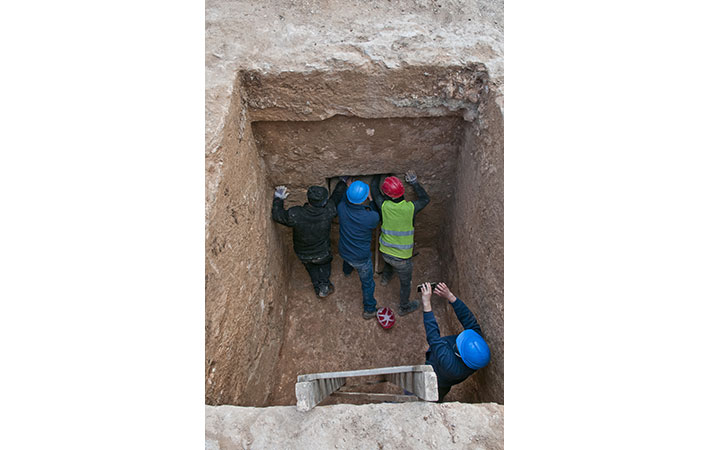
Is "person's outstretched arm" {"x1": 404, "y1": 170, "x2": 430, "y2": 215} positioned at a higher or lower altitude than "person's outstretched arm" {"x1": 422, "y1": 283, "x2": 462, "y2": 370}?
higher

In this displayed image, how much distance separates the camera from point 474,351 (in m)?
2.79

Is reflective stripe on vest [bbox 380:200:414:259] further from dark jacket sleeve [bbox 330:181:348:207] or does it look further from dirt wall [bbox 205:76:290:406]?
dirt wall [bbox 205:76:290:406]

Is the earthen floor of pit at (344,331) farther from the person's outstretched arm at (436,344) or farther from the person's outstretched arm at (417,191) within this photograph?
the person's outstretched arm at (417,191)

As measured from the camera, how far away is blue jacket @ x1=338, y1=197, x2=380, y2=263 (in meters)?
3.84

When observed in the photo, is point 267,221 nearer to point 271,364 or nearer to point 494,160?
point 271,364

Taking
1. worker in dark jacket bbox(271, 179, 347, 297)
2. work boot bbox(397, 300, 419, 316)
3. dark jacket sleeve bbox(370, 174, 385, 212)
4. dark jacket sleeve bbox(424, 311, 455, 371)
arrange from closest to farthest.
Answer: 1. dark jacket sleeve bbox(424, 311, 455, 371)
2. worker in dark jacket bbox(271, 179, 347, 297)
3. dark jacket sleeve bbox(370, 174, 385, 212)
4. work boot bbox(397, 300, 419, 316)

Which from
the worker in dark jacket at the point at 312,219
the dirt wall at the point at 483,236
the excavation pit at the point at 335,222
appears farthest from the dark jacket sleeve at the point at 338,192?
the dirt wall at the point at 483,236

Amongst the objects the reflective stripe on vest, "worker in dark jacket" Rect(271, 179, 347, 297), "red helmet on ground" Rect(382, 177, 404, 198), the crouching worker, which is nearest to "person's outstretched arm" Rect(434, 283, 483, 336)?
the crouching worker

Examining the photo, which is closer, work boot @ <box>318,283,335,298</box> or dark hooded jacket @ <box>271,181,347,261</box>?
dark hooded jacket @ <box>271,181,347,261</box>

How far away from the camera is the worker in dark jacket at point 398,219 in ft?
12.4

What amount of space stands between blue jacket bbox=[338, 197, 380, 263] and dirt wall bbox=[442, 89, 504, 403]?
2.99 ft

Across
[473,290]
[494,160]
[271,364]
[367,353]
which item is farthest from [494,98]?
[271,364]

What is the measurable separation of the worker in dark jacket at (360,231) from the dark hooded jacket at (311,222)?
0.15 metres

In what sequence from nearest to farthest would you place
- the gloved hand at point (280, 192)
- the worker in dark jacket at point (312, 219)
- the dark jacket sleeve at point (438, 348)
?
1. the dark jacket sleeve at point (438, 348)
2. the worker in dark jacket at point (312, 219)
3. the gloved hand at point (280, 192)
